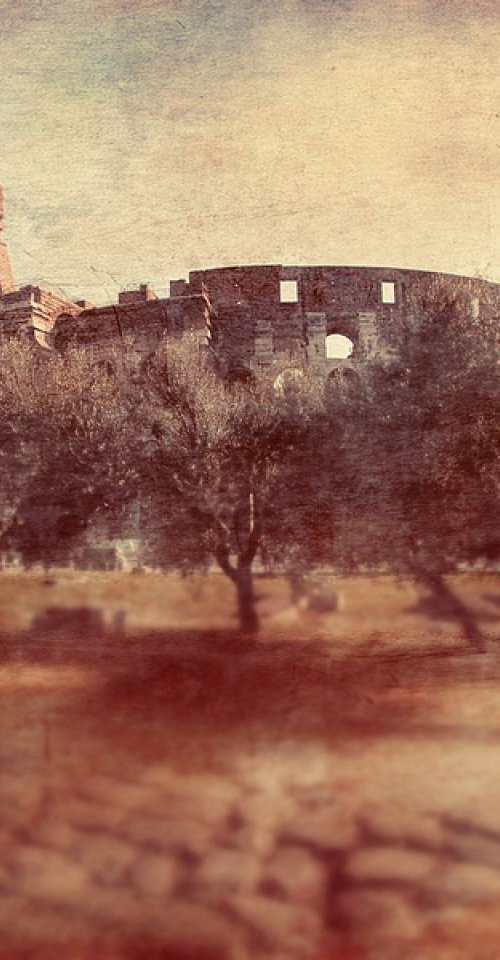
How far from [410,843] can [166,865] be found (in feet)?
5.03

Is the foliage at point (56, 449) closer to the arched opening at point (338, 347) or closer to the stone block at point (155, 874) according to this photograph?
the arched opening at point (338, 347)

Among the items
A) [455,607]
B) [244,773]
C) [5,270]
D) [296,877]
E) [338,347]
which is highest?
[5,270]

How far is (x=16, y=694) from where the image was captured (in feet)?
20.1

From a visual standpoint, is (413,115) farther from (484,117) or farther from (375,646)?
(375,646)

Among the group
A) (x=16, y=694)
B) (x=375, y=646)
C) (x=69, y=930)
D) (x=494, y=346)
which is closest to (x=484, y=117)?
(x=494, y=346)

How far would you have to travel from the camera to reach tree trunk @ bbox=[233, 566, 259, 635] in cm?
626

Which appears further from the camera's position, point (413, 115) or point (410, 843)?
point (413, 115)

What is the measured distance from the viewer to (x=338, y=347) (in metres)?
7.09

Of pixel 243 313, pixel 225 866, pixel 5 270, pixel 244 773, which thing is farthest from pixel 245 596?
pixel 5 270

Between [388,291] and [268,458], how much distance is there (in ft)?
5.75

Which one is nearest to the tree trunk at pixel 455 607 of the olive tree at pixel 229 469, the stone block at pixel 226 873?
the olive tree at pixel 229 469

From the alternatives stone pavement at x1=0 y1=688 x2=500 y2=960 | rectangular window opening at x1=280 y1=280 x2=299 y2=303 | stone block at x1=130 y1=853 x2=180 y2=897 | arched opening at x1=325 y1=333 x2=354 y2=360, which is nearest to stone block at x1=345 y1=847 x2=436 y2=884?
stone pavement at x1=0 y1=688 x2=500 y2=960

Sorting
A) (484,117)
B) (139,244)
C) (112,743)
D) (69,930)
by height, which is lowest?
(69,930)

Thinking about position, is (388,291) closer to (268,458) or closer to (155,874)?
Result: (268,458)
